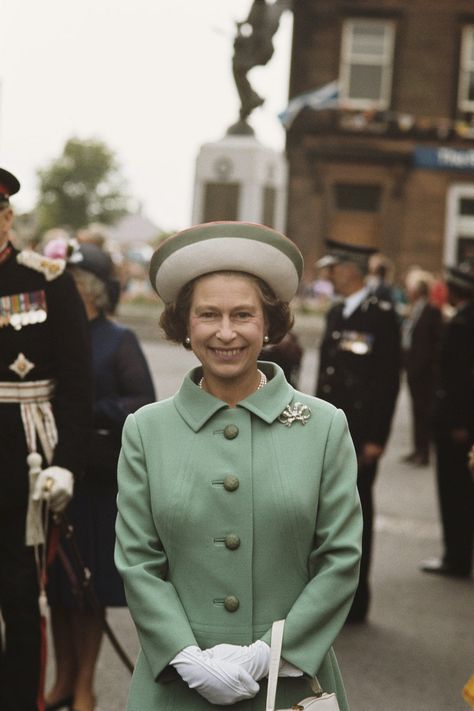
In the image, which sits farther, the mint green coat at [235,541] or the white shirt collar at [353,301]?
the white shirt collar at [353,301]

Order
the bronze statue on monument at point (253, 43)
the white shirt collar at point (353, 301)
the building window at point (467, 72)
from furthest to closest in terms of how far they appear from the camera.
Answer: the building window at point (467, 72) → the bronze statue on monument at point (253, 43) → the white shirt collar at point (353, 301)

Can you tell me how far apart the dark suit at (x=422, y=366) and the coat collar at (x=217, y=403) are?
955 cm

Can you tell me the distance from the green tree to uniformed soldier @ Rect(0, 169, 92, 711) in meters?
62.0

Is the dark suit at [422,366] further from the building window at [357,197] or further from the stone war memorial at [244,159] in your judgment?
the building window at [357,197]

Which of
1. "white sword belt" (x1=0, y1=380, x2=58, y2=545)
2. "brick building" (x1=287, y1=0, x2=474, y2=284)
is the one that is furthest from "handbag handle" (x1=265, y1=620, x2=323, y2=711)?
"brick building" (x1=287, y1=0, x2=474, y2=284)

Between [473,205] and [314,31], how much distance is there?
17.9ft

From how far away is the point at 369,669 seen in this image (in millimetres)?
5750

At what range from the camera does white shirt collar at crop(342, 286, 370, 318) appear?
21.9 feet

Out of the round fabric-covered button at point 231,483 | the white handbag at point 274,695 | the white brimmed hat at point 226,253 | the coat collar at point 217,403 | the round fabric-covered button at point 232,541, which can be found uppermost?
the white brimmed hat at point 226,253

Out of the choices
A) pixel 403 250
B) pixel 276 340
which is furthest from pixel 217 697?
pixel 403 250

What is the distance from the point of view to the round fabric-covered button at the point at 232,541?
2779 mm

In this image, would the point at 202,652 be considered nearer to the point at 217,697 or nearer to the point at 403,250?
the point at 217,697

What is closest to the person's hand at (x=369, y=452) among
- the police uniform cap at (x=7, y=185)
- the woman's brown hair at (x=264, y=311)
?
the police uniform cap at (x=7, y=185)

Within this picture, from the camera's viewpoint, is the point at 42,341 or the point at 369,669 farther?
the point at 369,669
